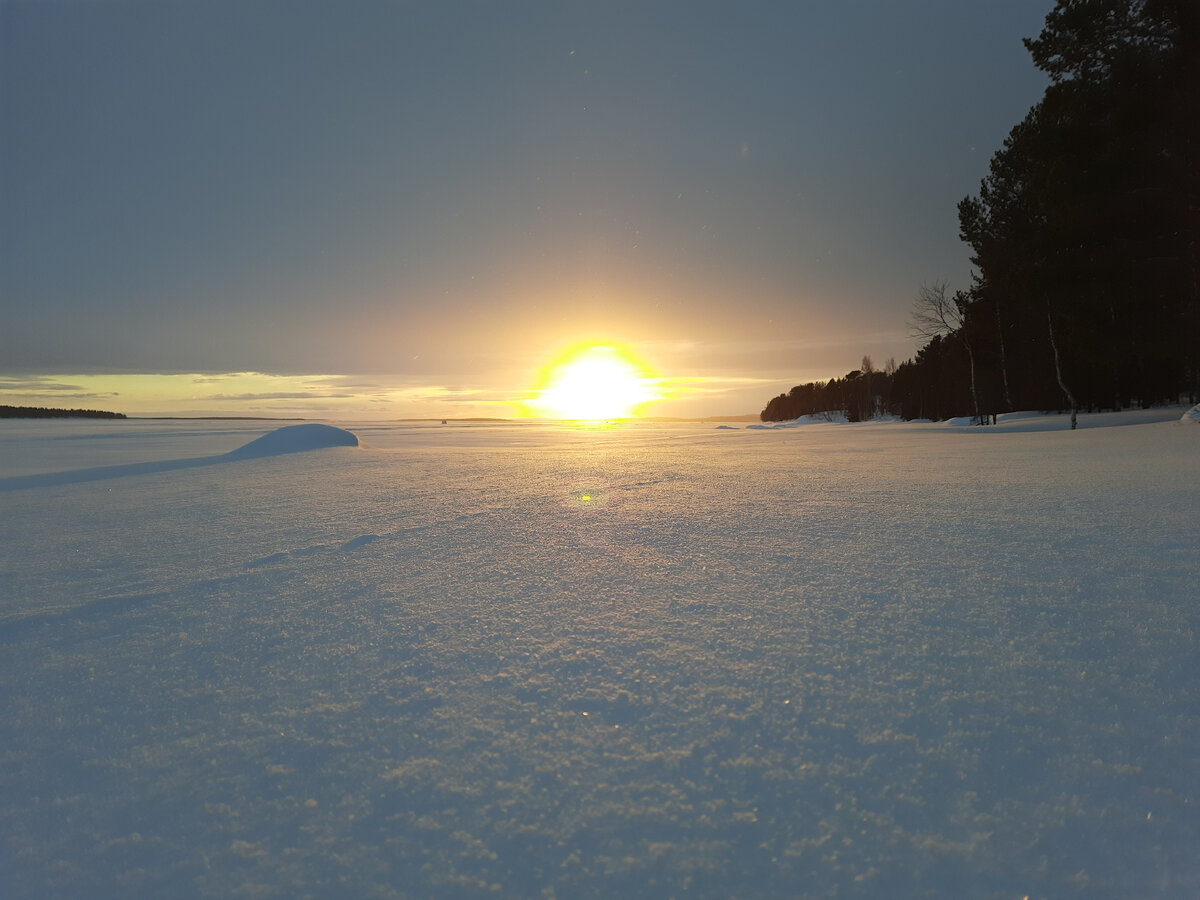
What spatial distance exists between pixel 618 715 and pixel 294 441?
1468 centimetres

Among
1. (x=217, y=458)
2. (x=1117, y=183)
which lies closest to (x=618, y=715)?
(x=217, y=458)

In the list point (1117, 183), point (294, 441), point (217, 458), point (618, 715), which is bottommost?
point (618, 715)

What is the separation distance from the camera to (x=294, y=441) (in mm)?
14078

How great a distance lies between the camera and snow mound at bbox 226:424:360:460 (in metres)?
13.2

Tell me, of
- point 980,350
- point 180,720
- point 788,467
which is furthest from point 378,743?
point 980,350

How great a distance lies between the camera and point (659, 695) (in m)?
1.91

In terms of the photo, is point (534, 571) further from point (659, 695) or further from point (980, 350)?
point (980, 350)

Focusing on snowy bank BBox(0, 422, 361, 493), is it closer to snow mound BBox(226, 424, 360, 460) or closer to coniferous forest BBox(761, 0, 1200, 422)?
snow mound BBox(226, 424, 360, 460)

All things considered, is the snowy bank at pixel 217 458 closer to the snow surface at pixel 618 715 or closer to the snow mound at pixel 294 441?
the snow mound at pixel 294 441

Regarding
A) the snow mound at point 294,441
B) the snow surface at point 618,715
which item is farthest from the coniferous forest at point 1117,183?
the snow mound at point 294,441

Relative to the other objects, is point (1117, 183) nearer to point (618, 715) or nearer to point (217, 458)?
point (618, 715)

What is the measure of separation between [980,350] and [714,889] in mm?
31782

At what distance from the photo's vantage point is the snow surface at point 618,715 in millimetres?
1279

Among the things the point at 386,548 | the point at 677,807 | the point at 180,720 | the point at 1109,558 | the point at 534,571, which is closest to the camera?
the point at 677,807
